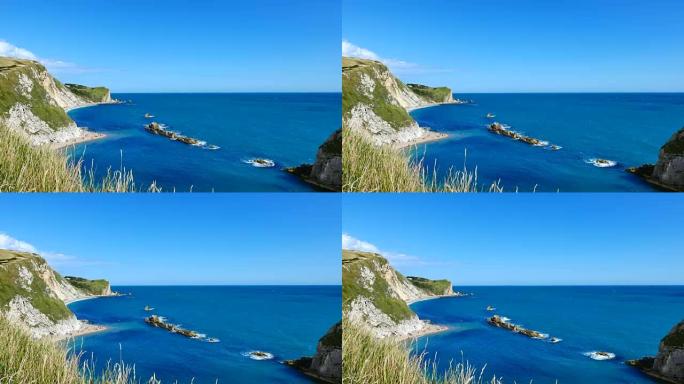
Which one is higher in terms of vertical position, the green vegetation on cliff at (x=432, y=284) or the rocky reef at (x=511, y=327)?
the green vegetation on cliff at (x=432, y=284)

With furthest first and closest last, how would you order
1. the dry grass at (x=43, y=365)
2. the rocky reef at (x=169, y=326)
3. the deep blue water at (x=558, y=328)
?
the rocky reef at (x=169, y=326)
the deep blue water at (x=558, y=328)
the dry grass at (x=43, y=365)

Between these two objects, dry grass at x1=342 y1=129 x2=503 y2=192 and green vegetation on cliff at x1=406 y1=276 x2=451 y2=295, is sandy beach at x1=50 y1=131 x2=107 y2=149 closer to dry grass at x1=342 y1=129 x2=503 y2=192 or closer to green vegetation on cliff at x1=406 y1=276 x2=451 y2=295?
dry grass at x1=342 y1=129 x2=503 y2=192

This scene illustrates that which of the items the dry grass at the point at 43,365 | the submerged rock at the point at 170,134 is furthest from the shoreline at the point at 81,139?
the dry grass at the point at 43,365

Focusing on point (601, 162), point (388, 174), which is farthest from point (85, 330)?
point (601, 162)

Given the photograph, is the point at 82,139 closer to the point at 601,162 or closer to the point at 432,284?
the point at 432,284

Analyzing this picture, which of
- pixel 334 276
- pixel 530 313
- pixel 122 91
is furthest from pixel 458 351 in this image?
pixel 122 91

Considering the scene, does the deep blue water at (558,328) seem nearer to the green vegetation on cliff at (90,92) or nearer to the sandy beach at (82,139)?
the sandy beach at (82,139)
